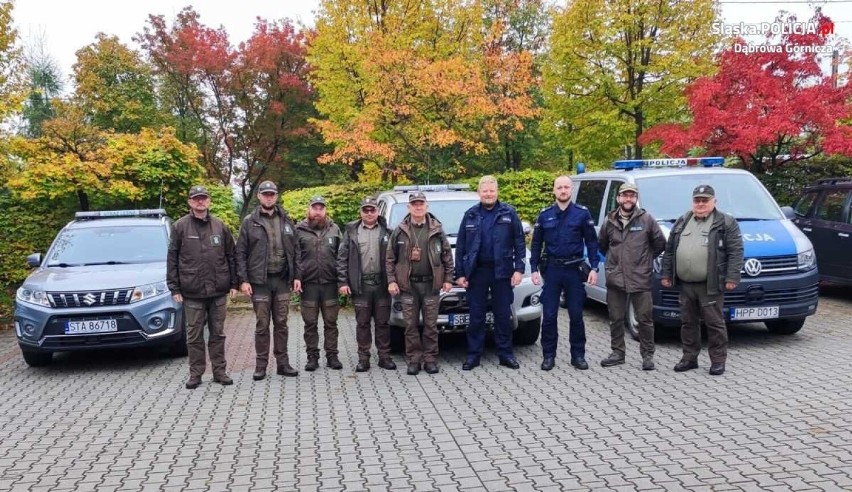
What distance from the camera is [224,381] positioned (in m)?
6.59

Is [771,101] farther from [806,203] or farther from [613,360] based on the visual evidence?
[613,360]

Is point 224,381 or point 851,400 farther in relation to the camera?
point 224,381

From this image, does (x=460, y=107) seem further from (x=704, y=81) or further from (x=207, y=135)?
(x=207, y=135)


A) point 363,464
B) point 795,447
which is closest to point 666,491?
point 795,447

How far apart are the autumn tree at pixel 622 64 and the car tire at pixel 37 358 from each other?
13053 mm

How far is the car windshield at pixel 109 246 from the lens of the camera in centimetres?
789

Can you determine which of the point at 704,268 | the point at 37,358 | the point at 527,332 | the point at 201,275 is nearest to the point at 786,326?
the point at 704,268

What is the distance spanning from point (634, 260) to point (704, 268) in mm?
661

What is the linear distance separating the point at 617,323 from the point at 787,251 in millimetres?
2231

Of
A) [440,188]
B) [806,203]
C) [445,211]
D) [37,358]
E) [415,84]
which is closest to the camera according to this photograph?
[37,358]

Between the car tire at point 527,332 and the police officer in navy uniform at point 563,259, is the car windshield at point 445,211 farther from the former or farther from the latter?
the police officer in navy uniform at point 563,259

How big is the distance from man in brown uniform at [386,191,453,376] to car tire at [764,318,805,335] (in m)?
4.34

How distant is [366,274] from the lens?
22.1 feet

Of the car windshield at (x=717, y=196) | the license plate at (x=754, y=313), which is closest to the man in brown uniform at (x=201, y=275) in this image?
the car windshield at (x=717, y=196)
